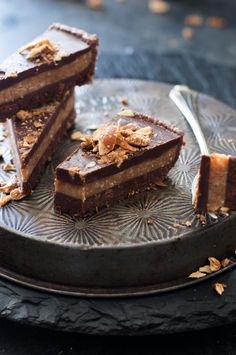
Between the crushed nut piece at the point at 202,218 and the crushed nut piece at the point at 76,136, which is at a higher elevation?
the crushed nut piece at the point at 76,136

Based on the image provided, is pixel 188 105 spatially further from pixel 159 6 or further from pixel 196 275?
pixel 159 6

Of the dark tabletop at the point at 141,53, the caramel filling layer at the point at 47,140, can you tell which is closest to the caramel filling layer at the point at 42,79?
the caramel filling layer at the point at 47,140

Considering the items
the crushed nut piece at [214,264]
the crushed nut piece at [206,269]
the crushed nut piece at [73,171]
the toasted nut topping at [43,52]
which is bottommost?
the crushed nut piece at [206,269]

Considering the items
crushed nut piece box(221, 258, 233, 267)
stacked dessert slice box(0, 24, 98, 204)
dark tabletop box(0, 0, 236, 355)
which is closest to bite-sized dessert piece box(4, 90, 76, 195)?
stacked dessert slice box(0, 24, 98, 204)

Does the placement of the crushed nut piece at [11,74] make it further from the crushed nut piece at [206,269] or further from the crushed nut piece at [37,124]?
the crushed nut piece at [206,269]

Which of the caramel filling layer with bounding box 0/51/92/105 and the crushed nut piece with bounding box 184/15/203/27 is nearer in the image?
the caramel filling layer with bounding box 0/51/92/105

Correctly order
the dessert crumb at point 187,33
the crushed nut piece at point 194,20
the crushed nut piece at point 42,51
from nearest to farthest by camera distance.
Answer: the crushed nut piece at point 42,51 < the dessert crumb at point 187,33 < the crushed nut piece at point 194,20

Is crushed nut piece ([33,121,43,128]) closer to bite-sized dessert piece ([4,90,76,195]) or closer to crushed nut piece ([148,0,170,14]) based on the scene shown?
bite-sized dessert piece ([4,90,76,195])
